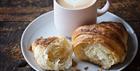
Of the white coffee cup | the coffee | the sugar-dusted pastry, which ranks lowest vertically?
the sugar-dusted pastry

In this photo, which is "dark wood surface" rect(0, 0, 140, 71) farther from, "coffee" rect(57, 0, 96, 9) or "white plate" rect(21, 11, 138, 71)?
"coffee" rect(57, 0, 96, 9)

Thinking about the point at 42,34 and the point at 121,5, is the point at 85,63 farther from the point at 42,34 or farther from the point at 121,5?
the point at 121,5

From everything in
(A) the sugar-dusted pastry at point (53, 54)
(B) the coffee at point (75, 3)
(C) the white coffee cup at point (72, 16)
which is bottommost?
(A) the sugar-dusted pastry at point (53, 54)

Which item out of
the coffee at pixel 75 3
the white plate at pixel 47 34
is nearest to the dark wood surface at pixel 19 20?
the white plate at pixel 47 34

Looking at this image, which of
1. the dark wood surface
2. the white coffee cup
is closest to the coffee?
the white coffee cup

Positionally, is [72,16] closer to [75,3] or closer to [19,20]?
[75,3]

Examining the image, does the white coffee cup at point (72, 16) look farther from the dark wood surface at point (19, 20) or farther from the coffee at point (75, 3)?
the dark wood surface at point (19, 20)
